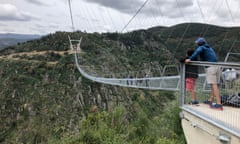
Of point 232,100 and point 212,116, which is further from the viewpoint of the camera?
point 232,100

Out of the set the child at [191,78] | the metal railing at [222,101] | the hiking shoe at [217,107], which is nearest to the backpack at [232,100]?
the metal railing at [222,101]

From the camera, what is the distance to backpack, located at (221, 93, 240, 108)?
2.14m

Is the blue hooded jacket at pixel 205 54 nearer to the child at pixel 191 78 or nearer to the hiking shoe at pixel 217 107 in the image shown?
the child at pixel 191 78

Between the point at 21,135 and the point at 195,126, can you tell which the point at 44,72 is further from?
the point at 195,126

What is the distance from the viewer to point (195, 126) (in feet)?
6.62

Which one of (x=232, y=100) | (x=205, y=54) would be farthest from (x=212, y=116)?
(x=205, y=54)

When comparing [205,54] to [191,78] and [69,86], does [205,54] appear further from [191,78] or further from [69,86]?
[69,86]

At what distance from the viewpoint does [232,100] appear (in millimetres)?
2154

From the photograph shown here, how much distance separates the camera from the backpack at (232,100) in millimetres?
2139

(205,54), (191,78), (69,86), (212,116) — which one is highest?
(205,54)

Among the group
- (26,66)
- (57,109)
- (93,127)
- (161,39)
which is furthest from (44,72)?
(93,127)

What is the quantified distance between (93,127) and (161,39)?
63.7 feet

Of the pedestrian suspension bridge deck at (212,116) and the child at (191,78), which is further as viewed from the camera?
the child at (191,78)

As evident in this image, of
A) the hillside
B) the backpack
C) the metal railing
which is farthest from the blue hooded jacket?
the hillside
